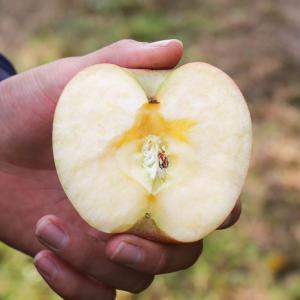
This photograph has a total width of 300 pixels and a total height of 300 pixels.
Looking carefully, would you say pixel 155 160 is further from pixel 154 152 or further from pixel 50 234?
pixel 50 234

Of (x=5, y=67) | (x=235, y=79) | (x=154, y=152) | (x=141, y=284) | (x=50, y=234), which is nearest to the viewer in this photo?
(x=154, y=152)

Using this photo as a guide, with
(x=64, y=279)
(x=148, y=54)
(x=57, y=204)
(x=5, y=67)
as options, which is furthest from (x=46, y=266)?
(x=5, y=67)

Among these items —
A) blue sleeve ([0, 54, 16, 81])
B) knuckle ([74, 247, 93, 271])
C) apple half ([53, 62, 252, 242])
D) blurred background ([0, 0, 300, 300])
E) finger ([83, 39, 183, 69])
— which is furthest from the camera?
blurred background ([0, 0, 300, 300])

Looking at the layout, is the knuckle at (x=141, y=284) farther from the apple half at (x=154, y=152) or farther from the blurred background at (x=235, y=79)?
the blurred background at (x=235, y=79)

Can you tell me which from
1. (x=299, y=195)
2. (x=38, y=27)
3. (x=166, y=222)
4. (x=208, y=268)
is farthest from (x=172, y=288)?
(x=38, y=27)

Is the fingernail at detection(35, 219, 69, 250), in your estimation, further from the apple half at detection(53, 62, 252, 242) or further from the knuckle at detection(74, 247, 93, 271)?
the apple half at detection(53, 62, 252, 242)

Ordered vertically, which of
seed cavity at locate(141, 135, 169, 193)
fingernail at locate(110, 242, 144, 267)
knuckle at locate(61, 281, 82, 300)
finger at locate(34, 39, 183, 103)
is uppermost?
finger at locate(34, 39, 183, 103)

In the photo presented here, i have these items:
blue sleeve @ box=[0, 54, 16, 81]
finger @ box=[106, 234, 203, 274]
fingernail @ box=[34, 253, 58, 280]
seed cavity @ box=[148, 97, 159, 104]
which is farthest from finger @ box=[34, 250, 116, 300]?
blue sleeve @ box=[0, 54, 16, 81]

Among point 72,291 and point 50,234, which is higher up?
point 50,234

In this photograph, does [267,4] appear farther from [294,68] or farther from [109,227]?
[109,227]
